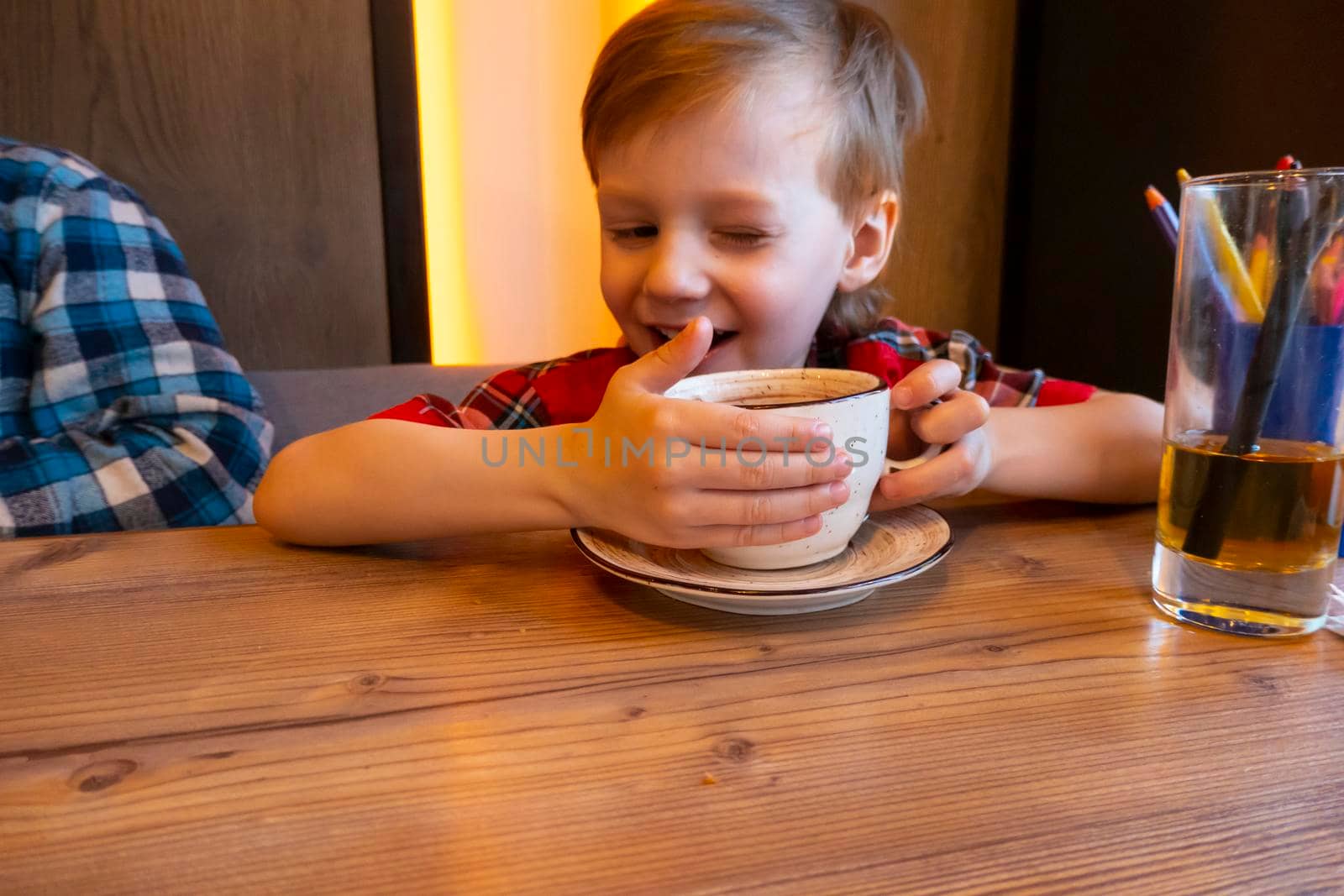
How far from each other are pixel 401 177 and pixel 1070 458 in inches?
59.1

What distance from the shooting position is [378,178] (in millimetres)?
1850

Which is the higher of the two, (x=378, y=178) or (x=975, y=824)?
(x=378, y=178)

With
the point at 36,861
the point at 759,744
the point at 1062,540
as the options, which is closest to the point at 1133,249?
the point at 1062,540

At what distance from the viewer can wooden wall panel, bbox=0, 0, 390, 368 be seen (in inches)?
65.4

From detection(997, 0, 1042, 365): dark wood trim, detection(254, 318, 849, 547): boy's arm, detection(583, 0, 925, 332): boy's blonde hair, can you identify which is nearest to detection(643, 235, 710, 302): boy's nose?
detection(583, 0, 925, 332): boy's blonde hair

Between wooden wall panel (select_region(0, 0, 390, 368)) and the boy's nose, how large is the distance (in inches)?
47.8

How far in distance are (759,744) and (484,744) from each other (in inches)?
4.8

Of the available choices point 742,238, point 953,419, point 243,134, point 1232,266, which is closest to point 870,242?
point 742,238

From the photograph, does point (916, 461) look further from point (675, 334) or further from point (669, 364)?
point (675, 334)

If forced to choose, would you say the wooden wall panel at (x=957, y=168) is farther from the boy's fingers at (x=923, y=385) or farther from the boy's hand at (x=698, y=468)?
the boy's hand at (x=698, y=468)

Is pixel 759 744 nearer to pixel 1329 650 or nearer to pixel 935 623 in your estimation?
pixel 935 623

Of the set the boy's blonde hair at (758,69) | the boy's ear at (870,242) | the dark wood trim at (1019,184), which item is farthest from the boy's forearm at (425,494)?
the dark wood trim at (1019,184)

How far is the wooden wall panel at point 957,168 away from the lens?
6.38 ft

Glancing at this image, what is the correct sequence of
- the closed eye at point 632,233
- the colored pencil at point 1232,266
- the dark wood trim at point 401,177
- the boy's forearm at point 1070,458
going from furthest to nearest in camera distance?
the dark wood trim at point 401,177 → the closed eye at point 632,233 → the boy's forearm at point 1070,458 → the colored pencil at point 1232,266
